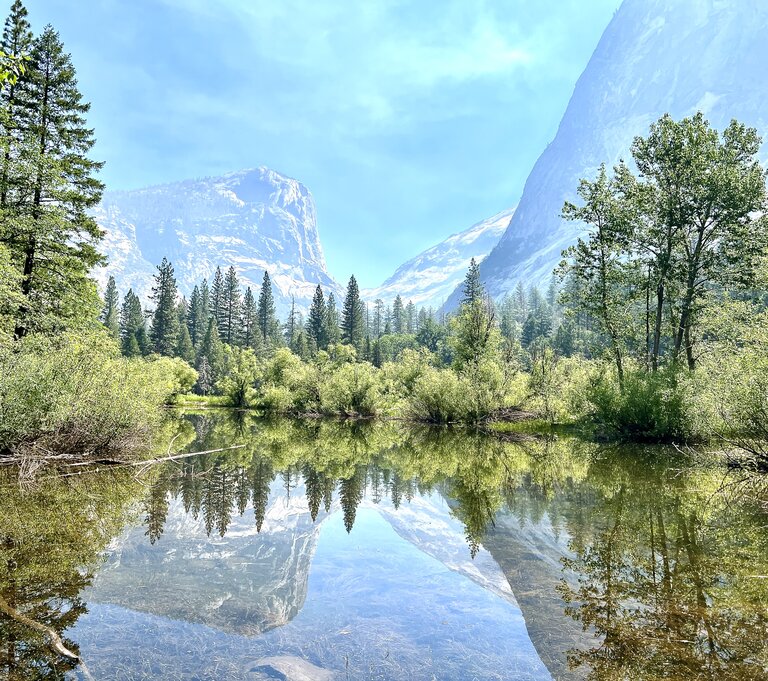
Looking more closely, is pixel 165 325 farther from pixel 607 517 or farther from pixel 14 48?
pixel 607 517

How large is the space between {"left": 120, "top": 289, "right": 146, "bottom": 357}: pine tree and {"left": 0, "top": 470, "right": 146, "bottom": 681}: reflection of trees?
2915 inches

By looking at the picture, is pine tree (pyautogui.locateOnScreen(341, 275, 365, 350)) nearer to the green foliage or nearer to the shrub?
the green foliage

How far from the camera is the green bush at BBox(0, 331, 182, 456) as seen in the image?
12.9 meters

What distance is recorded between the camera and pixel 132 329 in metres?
90.1

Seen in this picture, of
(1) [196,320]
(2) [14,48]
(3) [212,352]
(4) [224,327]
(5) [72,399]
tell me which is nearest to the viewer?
(5) [72,399]

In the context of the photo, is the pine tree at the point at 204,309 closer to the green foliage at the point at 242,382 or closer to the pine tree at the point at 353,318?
the pine tree at the point at 353,318

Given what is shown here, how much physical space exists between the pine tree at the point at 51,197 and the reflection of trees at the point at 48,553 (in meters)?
10.8

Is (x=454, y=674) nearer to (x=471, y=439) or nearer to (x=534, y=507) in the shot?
(x=534, y=507)

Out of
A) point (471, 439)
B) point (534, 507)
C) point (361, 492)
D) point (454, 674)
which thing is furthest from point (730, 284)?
point (454, 674)

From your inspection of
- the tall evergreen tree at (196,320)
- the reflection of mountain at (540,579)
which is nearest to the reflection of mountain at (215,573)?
the reflection of mountain at (540,579)

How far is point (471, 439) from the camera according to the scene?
27.8 meters

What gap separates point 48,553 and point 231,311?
9369cm

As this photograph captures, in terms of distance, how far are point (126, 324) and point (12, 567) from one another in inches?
3769

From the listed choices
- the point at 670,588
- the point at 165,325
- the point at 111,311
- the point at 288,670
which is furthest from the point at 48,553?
the point at 111,311
